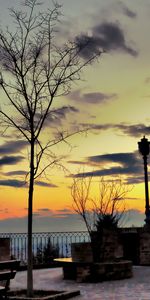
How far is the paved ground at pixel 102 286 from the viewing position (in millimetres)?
12211

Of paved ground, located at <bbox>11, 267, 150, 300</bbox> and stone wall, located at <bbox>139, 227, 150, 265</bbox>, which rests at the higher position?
stone wall, located at <bbox>139, 227, 150, 265</bbox>

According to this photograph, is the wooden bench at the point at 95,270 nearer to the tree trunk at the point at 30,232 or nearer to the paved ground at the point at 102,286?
the paved ground at the point at 102,286

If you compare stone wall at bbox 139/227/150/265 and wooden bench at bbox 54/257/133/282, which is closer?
wooden bench at bbox 54/257/133/282

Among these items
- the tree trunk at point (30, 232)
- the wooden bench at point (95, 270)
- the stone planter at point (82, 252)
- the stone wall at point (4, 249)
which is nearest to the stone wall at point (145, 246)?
the wooden bench at point (95, 270)

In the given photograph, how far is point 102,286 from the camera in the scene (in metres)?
14.2

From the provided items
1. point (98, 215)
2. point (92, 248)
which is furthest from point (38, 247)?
point (92, 248)

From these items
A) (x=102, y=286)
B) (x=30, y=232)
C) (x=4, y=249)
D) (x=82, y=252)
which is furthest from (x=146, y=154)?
(x=30, y=232)

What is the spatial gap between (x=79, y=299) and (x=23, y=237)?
11333 millimetres

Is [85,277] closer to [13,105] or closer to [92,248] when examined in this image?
[92,248]

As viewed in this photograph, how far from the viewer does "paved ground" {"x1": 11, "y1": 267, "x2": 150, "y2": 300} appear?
12.2m

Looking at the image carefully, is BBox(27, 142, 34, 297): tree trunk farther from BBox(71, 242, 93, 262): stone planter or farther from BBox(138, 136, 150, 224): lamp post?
BBox(138, 136, 150, 224): lamp post

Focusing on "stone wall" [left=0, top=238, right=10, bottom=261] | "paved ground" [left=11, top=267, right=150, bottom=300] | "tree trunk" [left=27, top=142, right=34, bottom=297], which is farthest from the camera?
"stone wall" [left=0, top=238, right=10, bottom=261]

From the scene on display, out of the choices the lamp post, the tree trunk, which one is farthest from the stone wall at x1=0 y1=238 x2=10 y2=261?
the lamp post

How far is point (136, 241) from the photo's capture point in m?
21.3
